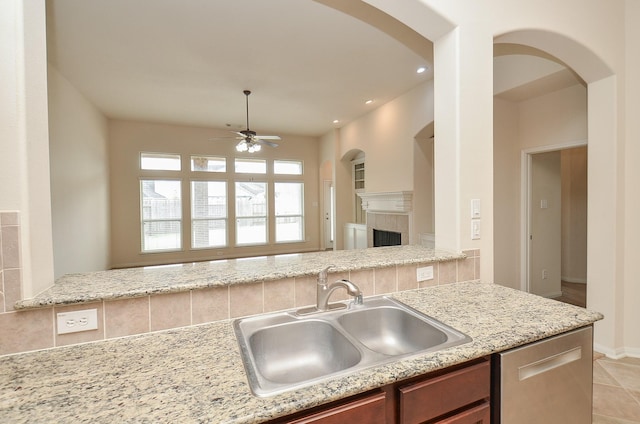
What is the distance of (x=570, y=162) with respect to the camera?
4.71 metres

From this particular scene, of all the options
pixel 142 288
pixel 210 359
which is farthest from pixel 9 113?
pixel 210 359

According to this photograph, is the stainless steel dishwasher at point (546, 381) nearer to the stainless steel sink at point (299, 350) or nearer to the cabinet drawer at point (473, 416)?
the cabinet drawer at point (473, 416)

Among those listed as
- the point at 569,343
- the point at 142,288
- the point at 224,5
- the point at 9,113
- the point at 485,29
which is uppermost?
the point at 224,5

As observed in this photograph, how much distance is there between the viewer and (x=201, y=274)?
1286 mm

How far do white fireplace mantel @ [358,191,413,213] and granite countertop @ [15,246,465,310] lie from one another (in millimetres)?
2790

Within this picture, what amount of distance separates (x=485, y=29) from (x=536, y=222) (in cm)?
304

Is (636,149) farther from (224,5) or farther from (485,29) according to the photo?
(224,5)

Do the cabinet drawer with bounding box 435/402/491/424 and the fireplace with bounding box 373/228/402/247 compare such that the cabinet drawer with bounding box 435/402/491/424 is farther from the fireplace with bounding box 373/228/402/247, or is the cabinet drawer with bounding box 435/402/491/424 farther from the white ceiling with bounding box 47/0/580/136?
the fireplace with bounding box 373/228/402/247

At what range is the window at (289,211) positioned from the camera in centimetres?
751

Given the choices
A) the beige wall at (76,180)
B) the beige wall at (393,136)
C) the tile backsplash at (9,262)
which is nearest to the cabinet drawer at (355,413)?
the tile backsplash at (9,262)

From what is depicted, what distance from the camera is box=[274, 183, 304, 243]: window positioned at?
7.51 metres

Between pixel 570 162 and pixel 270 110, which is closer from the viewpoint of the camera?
pixel 570 162

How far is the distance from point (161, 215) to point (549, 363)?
7.00 meters

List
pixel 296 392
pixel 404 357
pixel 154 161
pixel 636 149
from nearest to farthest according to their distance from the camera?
pixel 296 392 < pixel 404 357 < pixel 636 149 < pixel 154 161
